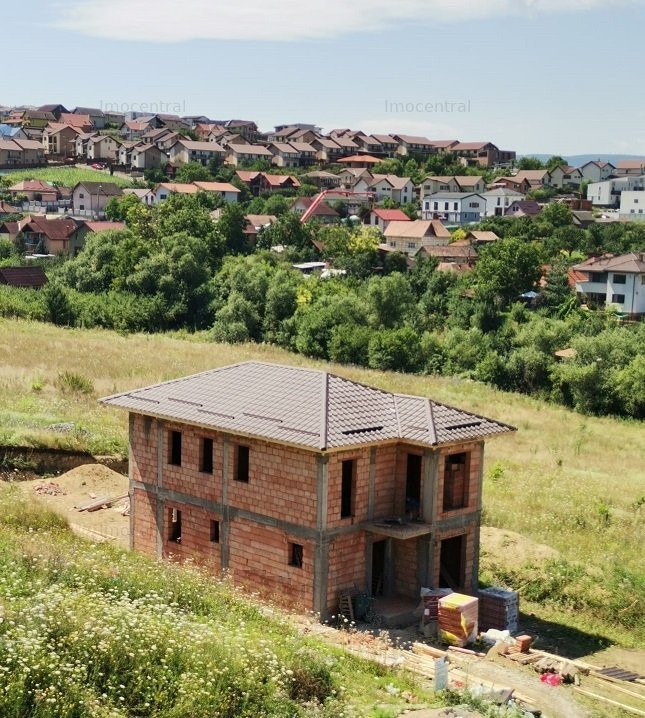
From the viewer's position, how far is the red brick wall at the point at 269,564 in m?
18.9

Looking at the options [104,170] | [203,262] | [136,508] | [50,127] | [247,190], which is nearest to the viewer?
[136,508]

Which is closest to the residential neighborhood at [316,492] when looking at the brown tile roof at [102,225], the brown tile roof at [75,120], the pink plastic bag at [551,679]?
the pink plastic bag at [551,679]

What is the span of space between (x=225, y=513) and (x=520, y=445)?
1951cm

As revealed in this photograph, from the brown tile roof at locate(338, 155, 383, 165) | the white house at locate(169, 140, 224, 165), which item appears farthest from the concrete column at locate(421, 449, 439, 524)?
the brown tile roof at locate(338, 155, 383, 165)

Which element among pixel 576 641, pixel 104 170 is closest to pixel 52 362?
pixel 576 641

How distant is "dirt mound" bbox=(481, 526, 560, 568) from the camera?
23219 millimetres

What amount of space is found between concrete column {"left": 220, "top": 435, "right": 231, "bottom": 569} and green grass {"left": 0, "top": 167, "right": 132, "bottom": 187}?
8872cm

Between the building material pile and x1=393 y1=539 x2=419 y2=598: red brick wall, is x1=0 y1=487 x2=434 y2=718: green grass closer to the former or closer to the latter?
the building material pile

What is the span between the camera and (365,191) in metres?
108

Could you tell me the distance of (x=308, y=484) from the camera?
18844 millimetres

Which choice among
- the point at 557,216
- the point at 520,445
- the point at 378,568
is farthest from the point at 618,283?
the point at 378,568

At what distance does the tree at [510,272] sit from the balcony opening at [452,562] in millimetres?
45611

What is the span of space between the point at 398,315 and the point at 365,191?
50.5 meters

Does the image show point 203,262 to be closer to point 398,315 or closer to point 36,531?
point 398,315
